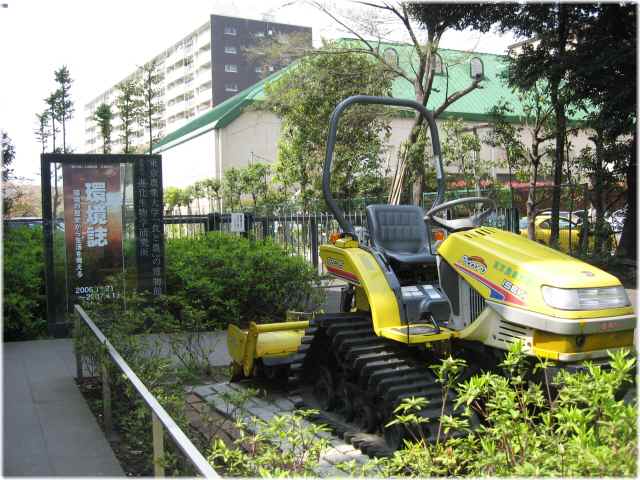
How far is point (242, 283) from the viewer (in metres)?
9.73

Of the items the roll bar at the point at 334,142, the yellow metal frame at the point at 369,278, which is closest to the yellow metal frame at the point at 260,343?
the yellow metal frame at the point at 369,278

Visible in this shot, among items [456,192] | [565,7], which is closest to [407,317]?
[565,7]

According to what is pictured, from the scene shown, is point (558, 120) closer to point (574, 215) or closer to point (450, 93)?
point (574, 215)

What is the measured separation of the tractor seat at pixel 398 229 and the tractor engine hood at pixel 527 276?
88cm

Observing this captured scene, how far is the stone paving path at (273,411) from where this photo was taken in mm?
4758

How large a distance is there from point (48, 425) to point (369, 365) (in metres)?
2.65

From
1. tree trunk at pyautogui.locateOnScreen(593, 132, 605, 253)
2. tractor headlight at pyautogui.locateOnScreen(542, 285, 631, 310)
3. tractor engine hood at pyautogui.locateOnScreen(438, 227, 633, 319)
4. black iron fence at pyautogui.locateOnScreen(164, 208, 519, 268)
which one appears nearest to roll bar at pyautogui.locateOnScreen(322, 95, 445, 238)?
tractor engine hood at pyautogui.locateOnScreen(438, 227, 633, 319)

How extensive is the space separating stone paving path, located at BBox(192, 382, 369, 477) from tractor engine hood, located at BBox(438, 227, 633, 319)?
1.48 m

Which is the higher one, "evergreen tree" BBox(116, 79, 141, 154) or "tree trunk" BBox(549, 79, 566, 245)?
"evergreen tree" BBox(116, 79, 141, 154)

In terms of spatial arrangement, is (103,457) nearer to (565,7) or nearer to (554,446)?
(554,446)

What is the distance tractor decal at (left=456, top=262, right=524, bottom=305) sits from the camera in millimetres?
4543

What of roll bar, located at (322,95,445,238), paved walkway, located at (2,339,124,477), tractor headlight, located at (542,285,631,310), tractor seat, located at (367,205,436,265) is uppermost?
roll bar, located at (322,95,445,238)

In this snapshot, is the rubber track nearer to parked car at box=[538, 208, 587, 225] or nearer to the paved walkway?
the paved walkway

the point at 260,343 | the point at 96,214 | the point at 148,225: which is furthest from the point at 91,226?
the point at 260,343
